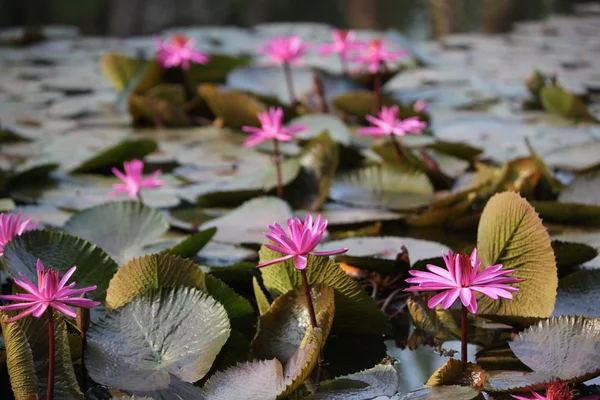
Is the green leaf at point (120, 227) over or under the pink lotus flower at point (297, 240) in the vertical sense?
under

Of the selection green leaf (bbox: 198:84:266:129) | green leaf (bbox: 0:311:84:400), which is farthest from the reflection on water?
green leaf (bbox: 198:84:266:129)

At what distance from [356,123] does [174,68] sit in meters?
0.60

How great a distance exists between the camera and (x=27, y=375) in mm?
777

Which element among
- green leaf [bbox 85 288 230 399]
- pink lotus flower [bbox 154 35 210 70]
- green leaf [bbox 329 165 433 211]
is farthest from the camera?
pink lotus flower [bbox 154 35 210 70]

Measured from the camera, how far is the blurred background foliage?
453cm

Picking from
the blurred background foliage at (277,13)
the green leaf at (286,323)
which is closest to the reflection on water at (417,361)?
the green leaf at (286,323)

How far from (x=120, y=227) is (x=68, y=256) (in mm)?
228

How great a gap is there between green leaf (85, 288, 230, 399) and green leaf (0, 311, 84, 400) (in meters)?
0.04

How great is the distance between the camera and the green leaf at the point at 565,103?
2.10 metres

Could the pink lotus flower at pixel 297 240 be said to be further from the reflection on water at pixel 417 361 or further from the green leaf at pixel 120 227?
the green leaf at pixel 120 227

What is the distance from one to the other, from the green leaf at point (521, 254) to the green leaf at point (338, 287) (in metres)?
0.15

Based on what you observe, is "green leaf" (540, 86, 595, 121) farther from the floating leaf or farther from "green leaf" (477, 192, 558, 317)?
the floating leaf

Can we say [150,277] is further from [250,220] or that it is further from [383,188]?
[383,188]

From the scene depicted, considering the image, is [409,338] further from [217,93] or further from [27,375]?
[217,93]
